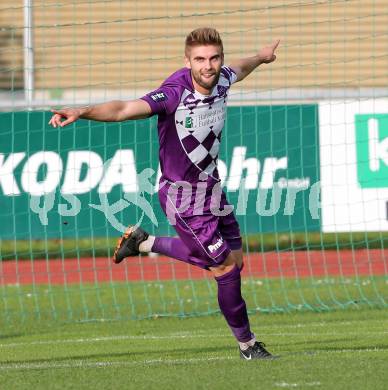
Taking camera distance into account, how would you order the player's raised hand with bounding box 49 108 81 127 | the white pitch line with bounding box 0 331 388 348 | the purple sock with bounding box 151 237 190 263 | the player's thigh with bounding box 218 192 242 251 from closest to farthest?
1. the player's raised hand with bounding box 49 108 81 127
2. the player's thigh with bounding box 218 192 242 251
3. the purple sock with bounding box 151 237 190 263
4. the white pitch line with bounding box 0 331 388 348

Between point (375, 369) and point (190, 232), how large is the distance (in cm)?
168

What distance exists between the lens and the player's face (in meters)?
7.45

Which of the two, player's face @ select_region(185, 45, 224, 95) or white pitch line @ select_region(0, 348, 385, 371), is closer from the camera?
player's face @ select_region(185, 45, 224, 95)

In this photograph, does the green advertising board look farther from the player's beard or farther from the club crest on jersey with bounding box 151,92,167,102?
the club crest on jersey with bounding box 151,92,167,102

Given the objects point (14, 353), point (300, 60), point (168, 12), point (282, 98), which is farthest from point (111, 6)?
point (14, 353)

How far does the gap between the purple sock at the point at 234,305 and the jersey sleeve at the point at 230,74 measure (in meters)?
1.42

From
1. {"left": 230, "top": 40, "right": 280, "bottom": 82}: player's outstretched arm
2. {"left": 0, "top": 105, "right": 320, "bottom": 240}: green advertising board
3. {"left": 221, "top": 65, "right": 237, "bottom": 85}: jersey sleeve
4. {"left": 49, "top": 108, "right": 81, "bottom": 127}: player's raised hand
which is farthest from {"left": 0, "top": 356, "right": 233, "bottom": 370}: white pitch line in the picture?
{"left": 0, "top": 105, "right": 320, "bottom": 240}: green advertising board

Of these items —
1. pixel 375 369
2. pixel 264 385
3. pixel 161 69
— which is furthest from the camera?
pixel 161 69

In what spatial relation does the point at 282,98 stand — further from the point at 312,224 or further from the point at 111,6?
the point at 111,6

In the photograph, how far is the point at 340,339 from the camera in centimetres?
927

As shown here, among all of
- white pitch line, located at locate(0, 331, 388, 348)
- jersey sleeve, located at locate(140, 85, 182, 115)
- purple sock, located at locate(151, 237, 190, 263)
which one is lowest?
white pitch line, located at locate(0, 331, 388, 348)

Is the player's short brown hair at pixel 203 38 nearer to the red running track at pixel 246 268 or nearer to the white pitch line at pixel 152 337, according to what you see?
the white pitch line at pixel 152 337

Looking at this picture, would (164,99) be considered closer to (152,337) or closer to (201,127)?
(201,127)

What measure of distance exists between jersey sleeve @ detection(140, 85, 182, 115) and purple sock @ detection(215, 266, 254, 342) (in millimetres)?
1280
